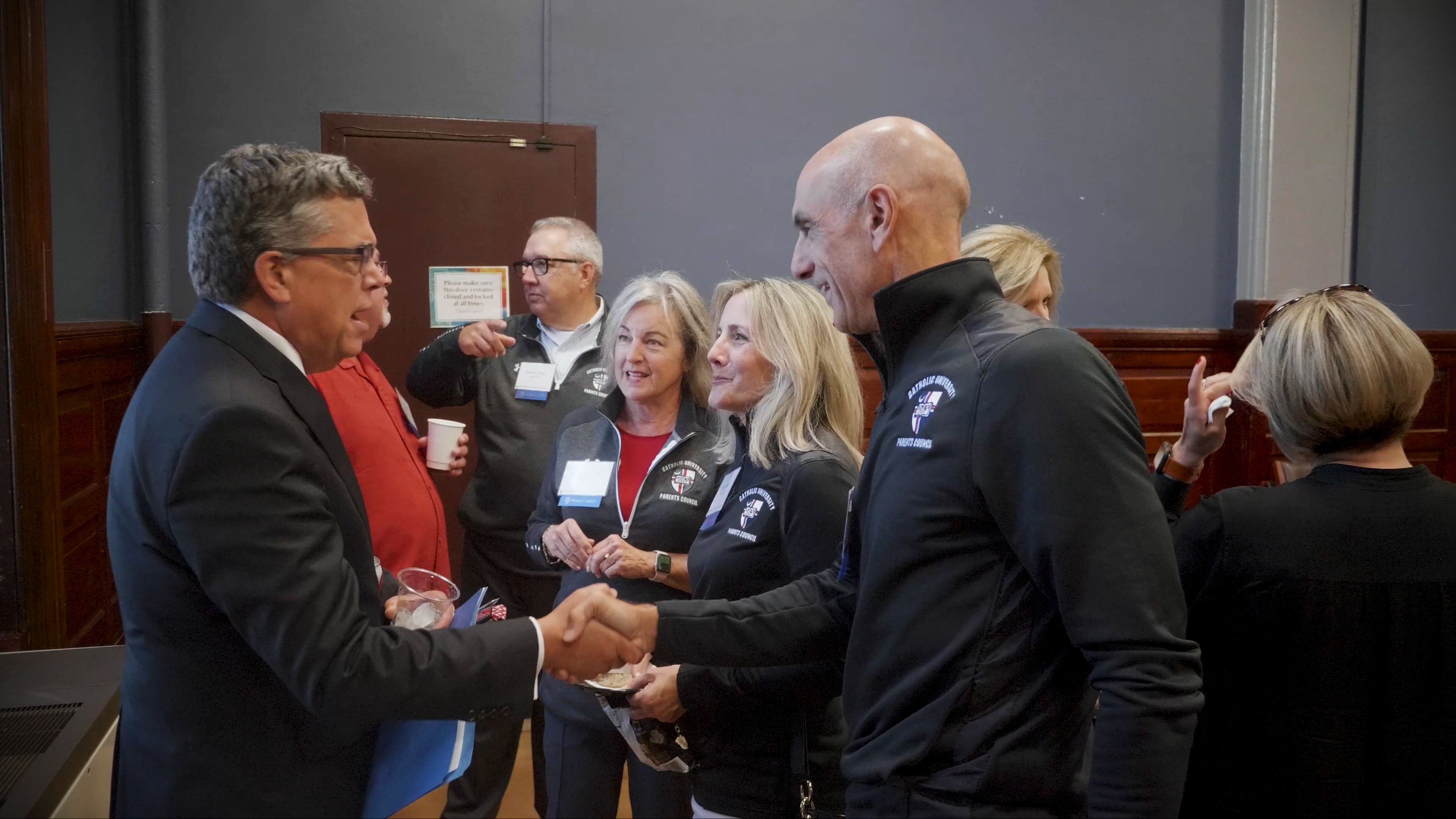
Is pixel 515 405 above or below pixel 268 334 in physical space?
below

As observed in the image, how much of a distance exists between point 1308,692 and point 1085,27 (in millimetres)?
4411

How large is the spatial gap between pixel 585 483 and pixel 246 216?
1316 mm

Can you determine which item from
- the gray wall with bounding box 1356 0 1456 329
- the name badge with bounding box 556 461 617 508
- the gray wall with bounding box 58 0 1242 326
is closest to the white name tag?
the name badge with bounding box 556 461 617 508

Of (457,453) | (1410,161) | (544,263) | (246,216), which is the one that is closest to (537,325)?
(544,263)

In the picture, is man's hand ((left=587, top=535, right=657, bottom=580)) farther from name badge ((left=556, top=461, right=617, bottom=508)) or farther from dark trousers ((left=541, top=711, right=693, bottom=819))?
dark trousers ((left=541, top=711, right=693, bottom=819))

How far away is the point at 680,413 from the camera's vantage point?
2.62 meters

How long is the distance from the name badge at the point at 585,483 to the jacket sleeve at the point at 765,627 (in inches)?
31.4

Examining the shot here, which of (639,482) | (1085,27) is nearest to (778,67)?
(1085,27)

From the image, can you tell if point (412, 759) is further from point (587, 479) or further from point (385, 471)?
point (385, 471)

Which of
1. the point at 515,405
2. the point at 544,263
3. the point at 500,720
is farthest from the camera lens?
the point at 544,263

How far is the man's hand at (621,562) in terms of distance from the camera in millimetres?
2322

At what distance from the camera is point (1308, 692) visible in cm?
144

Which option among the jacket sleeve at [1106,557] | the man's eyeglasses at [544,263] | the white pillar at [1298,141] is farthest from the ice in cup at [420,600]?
the white pillar at [1298,141]

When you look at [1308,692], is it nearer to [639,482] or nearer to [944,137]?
[639,482]
